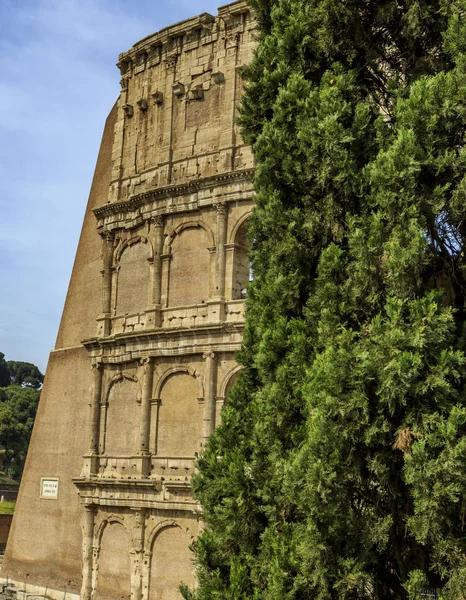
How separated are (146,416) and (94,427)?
Result: 2028 mm

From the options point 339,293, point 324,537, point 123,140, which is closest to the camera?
point 324,537

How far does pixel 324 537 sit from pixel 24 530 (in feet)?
56.3

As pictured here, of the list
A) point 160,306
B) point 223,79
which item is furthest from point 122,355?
point 223,79

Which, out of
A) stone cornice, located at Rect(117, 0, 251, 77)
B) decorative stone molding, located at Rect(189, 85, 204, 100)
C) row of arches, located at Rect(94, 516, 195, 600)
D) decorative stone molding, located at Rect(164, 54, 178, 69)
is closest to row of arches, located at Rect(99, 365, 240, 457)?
row of arches, located at Rect(94, 516, 195, 600)

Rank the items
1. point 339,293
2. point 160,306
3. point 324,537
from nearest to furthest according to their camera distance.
→ point 324,537 < point 339,293 < point 160,306

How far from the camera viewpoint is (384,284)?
367 inches

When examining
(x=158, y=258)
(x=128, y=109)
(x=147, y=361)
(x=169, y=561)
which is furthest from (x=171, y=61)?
(x=169, y=561)

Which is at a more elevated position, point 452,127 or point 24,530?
point 452,127

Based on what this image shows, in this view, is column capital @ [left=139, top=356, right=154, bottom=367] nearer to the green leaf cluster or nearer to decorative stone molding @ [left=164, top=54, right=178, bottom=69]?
decorative stone molding @ [left=164, top=54, right=178, bottom=69]

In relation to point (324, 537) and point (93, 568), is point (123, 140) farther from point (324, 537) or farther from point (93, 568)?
point (324, 537)

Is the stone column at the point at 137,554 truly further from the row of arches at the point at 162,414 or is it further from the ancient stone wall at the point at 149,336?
the row of arches at the point at 162,414

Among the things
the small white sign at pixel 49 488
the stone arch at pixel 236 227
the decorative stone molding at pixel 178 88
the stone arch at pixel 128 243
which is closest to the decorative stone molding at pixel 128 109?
the decorative stone molding at pixel 178 88

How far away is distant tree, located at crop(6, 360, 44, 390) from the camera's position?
85.5 metres

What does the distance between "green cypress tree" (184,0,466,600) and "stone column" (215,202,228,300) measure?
8.85 m
